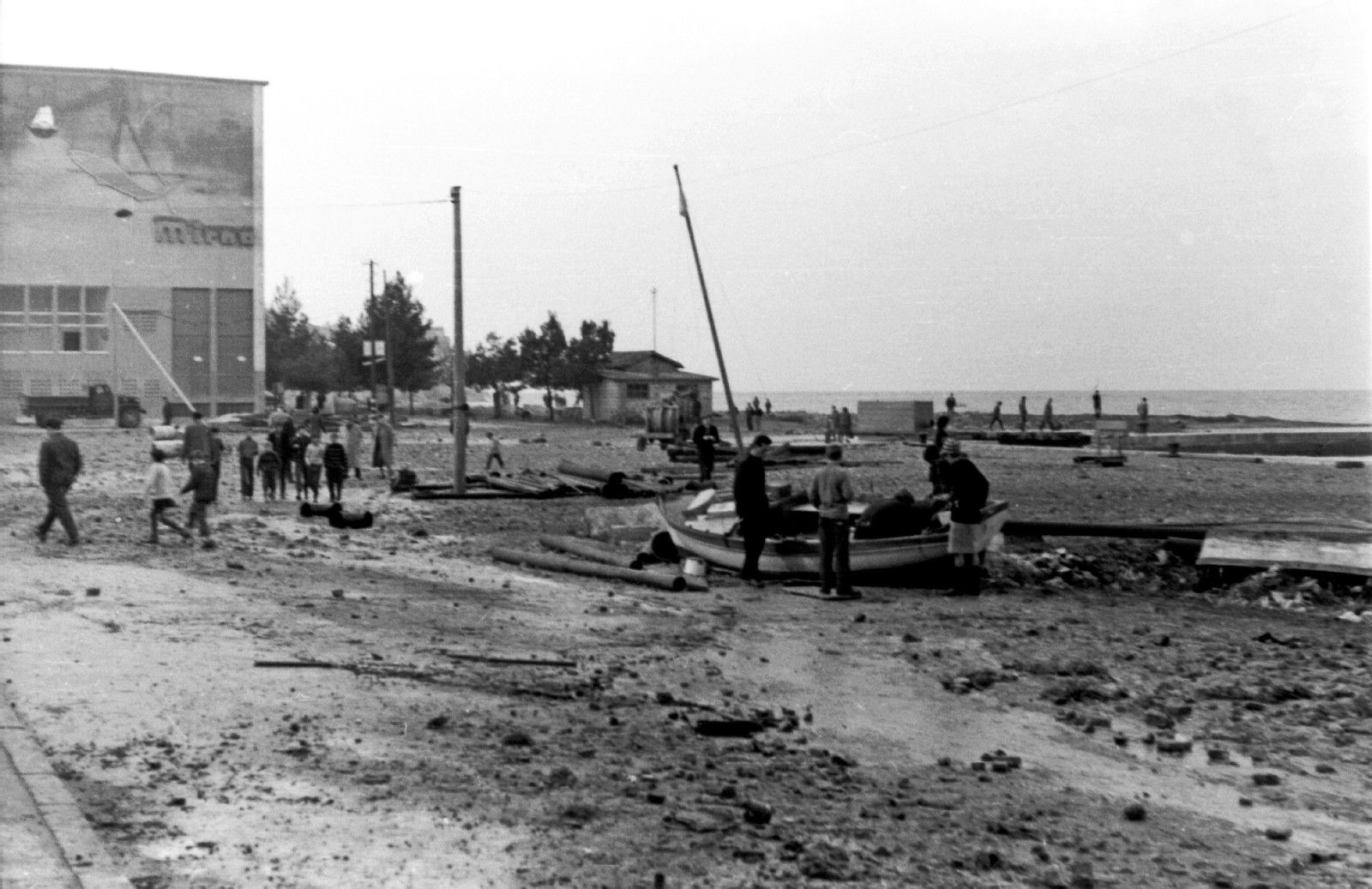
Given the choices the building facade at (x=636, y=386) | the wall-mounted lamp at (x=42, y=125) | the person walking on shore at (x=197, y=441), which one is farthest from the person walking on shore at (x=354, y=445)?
the building facade at (x=636, y=386)

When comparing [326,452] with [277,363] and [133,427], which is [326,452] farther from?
[277,363]

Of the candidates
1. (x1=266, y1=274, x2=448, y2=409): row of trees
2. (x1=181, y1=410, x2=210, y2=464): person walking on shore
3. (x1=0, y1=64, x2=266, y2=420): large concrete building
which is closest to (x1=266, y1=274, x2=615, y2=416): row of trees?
(x1=266, y1=274, x2=448, y2=409): row of trees

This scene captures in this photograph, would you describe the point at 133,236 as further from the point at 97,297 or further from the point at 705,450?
the point at 705,450

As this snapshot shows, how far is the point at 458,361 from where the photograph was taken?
29.3m

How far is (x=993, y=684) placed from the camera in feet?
42.8

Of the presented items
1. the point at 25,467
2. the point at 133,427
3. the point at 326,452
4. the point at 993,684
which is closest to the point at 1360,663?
the point at 993,684

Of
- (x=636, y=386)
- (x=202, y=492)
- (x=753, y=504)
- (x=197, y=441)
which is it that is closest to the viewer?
(x=753, y=504)

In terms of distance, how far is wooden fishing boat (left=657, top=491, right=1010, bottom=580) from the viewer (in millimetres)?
18766

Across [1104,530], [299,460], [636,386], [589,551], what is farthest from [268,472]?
[636,386]

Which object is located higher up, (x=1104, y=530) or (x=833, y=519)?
(x=833, y=519)

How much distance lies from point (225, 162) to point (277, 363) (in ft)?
124

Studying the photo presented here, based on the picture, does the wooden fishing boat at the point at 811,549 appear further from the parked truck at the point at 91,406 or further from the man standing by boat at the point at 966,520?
the parked truck at the point at 91,406

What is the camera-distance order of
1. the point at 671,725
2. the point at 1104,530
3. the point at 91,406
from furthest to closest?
the point at 91,406 → the point at 1104,530 → the point at 671,725

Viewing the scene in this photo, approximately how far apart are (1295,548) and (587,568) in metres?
8.95
